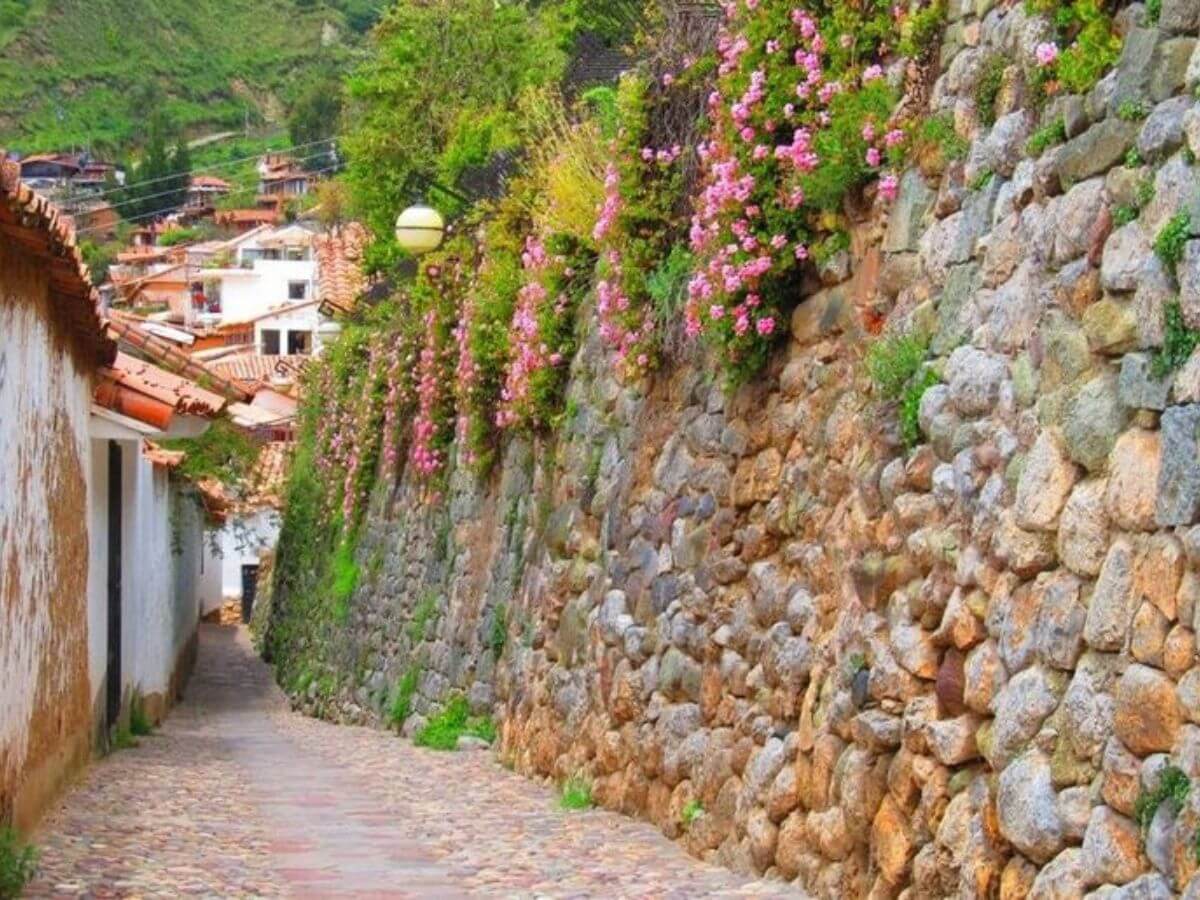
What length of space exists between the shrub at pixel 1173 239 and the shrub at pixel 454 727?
10.4 meters

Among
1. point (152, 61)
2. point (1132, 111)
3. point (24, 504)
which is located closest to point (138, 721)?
point (24, 504)

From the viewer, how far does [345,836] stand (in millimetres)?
10641

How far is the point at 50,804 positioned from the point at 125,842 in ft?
4.49

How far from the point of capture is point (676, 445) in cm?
1084

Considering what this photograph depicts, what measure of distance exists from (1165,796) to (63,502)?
8736 mm


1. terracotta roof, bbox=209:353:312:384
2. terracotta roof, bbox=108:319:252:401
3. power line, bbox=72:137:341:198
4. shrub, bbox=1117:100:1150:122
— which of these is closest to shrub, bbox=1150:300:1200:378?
shrub, bbox=1117:100:1150:122

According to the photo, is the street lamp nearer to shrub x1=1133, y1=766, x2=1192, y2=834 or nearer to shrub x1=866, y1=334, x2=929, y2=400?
shrub x1=866, y1=334, x2=929, y2=400

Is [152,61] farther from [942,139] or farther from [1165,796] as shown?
[1165,796]

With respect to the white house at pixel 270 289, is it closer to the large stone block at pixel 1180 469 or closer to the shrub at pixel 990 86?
the shrub at pixel 990 86

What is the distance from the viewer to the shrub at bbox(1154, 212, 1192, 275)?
532cm

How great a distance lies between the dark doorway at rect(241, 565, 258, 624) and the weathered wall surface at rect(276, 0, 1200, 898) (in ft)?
148

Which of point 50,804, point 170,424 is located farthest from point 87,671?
point 50,804

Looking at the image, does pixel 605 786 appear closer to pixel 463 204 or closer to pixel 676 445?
pixel 676 445

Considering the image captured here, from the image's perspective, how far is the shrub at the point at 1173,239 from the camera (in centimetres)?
532
